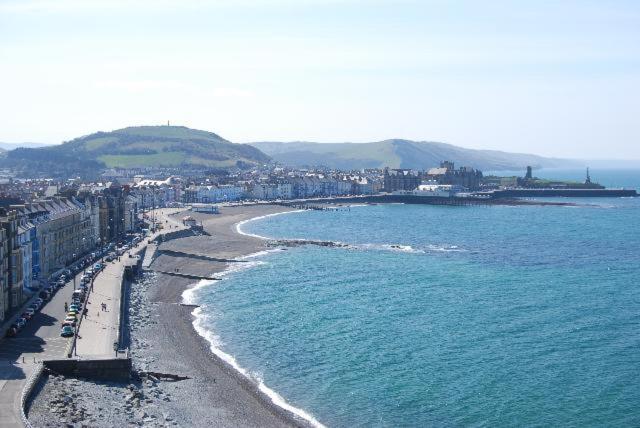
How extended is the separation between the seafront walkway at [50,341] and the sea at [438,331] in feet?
17.2

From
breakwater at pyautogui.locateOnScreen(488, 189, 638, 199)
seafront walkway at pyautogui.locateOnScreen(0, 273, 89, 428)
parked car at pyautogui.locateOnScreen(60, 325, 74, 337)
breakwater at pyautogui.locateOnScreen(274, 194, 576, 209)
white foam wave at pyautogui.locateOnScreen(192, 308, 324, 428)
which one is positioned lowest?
white foam wave at pyautogui.locateOnScreen(192, 308, 324, 428)

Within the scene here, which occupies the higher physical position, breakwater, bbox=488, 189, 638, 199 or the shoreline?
breakwater, bbox=488, 189, 638, 199

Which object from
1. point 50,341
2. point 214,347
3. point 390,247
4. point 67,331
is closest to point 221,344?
point 214,347

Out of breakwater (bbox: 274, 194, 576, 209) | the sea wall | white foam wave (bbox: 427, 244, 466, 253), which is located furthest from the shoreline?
breakwater (bbox: 274, 194, 576, 209)

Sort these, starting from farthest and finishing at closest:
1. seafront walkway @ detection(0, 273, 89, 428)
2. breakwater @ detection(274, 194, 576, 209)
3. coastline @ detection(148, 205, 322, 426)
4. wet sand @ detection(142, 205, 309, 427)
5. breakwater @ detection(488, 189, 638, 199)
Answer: breakwater @ detection(488, 189, 638, 199)
breakwater @ detection(274, 194, 576, 209)
coastline @ detection(148, 205, 322, 426)
wet sand @ detection(142, 205, 309, 427)
seafront walkway @ detection(0, 273, 89, 428)

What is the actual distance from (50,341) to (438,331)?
63.0ft

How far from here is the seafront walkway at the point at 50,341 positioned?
27.9m

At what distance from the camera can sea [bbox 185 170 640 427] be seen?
32.1 m

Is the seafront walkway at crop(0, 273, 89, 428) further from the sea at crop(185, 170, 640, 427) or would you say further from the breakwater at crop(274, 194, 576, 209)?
the breakwater at crop(274, 194, 576, 209)

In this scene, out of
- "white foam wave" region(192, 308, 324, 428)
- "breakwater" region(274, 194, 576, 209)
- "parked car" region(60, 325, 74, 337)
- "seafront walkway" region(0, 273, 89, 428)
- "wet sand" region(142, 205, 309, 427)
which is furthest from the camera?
"breakwater" region(274, 194, 576, 209)

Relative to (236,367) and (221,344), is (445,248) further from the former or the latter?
(236,367)

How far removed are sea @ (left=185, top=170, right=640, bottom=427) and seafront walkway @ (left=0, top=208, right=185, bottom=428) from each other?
17.2ft

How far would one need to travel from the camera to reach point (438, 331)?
43.6 metres

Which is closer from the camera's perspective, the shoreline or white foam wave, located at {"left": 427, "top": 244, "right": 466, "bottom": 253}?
the shoreline
